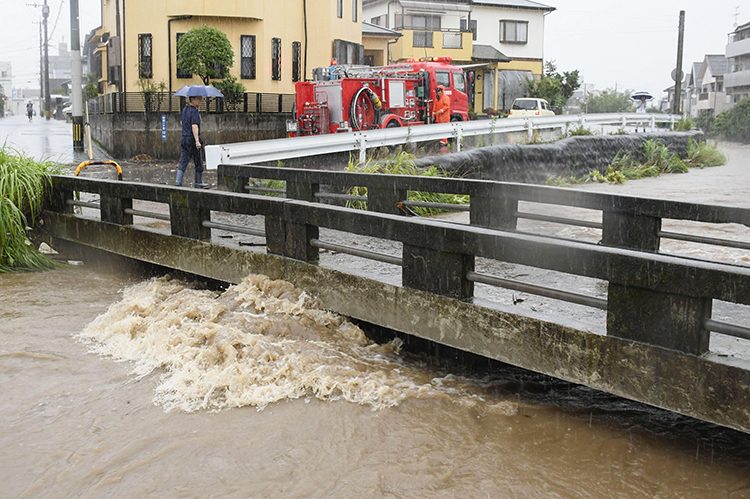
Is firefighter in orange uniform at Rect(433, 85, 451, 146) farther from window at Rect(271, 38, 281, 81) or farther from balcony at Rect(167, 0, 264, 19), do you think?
balcony at Rect(167, 0, 264, 19)

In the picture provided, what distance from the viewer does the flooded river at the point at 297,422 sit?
4148 mm

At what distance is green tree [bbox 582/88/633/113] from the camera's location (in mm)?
66125

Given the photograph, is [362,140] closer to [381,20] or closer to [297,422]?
[297,422]

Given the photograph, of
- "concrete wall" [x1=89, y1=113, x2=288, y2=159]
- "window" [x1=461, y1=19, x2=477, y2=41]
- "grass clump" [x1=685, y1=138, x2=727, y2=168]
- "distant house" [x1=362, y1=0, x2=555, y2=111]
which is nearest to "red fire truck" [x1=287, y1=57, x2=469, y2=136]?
"concrete wall" [x1=89, y1=113, x2=288, y2=159]

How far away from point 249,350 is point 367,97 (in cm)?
1733

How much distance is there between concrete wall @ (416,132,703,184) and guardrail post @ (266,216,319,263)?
6498 millimetres

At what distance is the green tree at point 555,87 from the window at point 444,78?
1056 inches

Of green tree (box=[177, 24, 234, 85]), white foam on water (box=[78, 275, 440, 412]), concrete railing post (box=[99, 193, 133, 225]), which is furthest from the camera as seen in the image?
green tree (box=[177, 24, 234, 85])

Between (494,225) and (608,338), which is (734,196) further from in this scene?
(608,338)

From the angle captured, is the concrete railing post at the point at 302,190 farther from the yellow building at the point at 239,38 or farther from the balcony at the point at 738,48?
the balcony at the point at 738,48

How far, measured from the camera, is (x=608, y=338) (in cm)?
438

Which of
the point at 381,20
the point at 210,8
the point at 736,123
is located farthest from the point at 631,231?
the point at 381,20

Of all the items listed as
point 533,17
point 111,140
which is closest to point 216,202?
point 111,140

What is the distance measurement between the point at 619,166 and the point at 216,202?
15.9 m
